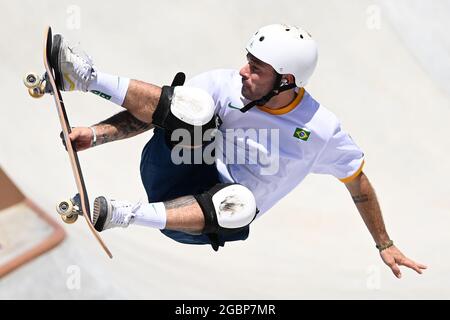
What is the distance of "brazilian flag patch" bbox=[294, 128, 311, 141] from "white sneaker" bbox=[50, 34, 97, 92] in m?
1.37

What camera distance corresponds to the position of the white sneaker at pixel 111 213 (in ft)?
14.7

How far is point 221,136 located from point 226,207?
1.81 ft

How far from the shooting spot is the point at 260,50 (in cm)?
484

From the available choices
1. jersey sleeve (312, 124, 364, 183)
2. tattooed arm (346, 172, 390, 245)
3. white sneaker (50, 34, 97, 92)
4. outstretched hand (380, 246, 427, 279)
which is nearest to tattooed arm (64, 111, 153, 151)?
white sneaker (50, 34, 97, 92)

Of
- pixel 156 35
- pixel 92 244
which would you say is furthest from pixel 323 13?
pixel 92 244

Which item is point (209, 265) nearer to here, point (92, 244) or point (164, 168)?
point (92, 244)

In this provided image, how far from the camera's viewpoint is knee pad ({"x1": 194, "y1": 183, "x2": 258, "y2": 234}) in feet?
15.8

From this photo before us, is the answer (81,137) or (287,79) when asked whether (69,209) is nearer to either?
(81,137)

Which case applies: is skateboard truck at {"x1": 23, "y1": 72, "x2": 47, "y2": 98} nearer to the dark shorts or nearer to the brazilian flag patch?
the dark shorts

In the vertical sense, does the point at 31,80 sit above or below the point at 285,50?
below

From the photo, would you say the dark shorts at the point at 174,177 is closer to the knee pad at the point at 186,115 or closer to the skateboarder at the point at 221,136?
the skateboarder at the point at 221,136

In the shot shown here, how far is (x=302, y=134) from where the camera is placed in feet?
16.4

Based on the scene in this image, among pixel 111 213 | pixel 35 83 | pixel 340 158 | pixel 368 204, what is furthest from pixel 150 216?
pixel 368 204

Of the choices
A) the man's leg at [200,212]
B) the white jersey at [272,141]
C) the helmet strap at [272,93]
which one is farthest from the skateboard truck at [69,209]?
the helmet strap at [272,93]
